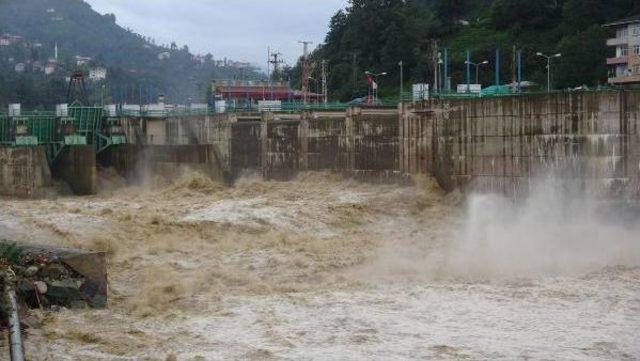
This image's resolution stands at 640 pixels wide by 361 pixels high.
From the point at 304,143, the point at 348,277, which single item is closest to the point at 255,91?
the point at 304,143

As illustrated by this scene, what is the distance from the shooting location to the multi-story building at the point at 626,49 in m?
54.6

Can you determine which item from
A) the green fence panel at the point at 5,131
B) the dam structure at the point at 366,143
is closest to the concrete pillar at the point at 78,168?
the dam structure at the point at 366,143

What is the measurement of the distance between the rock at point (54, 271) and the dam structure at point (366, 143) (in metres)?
16.1

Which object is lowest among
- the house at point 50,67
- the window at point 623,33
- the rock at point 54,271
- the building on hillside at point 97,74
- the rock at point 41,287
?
→ the rock at point 41,287

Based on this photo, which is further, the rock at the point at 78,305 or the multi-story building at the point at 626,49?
the multi-story building at the point at 626,49

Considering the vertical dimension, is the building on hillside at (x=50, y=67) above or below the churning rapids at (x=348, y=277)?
above

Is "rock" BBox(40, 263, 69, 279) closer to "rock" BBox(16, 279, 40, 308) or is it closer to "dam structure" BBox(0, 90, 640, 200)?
"rock" BBox(16, 279, 40, 308)

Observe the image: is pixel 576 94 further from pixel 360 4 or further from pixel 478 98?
pixel 360 4

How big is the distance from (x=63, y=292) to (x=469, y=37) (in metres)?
63.4

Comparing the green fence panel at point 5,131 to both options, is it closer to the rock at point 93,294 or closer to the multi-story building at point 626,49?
the rock at point 93,294

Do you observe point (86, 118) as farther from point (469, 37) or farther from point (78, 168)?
point (469, 37)

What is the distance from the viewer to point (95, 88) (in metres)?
150

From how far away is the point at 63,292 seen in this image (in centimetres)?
1778

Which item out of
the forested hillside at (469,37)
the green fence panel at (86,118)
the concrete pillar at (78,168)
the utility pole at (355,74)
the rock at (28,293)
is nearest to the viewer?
the rock at (28,293)
